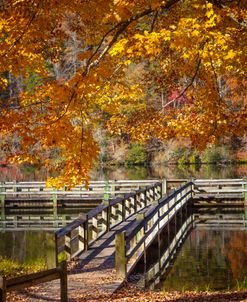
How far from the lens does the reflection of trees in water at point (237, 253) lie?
16906 mm

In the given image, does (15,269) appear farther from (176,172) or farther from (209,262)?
(176,172)

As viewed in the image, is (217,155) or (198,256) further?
(217,155)

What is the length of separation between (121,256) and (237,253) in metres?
8.48

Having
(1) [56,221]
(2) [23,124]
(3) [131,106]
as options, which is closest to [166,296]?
(2) [23,124]

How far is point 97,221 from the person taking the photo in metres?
19.1

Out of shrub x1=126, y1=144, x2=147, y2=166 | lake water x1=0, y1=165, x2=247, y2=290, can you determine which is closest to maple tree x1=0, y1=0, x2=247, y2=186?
lake water x1=0, y1=165, x2=247, y2=290

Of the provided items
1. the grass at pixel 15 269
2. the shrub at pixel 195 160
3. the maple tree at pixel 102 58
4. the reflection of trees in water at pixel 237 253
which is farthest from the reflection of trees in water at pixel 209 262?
the shrub at pixel 195 160

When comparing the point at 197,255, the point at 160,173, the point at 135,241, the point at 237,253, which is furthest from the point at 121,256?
the point at 160,173

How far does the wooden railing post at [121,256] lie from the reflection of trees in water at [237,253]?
5.17 metres

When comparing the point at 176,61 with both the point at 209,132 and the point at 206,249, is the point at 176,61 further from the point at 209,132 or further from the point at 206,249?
the point at 206,249

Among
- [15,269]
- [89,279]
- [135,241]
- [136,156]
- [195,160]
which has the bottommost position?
[15,269]

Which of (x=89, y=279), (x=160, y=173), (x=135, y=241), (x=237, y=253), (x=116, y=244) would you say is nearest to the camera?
(x=89, y=279)

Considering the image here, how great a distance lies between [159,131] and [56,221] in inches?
619

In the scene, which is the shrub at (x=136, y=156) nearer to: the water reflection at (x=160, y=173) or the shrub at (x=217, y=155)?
the water reflection at (x=160, y=173)
